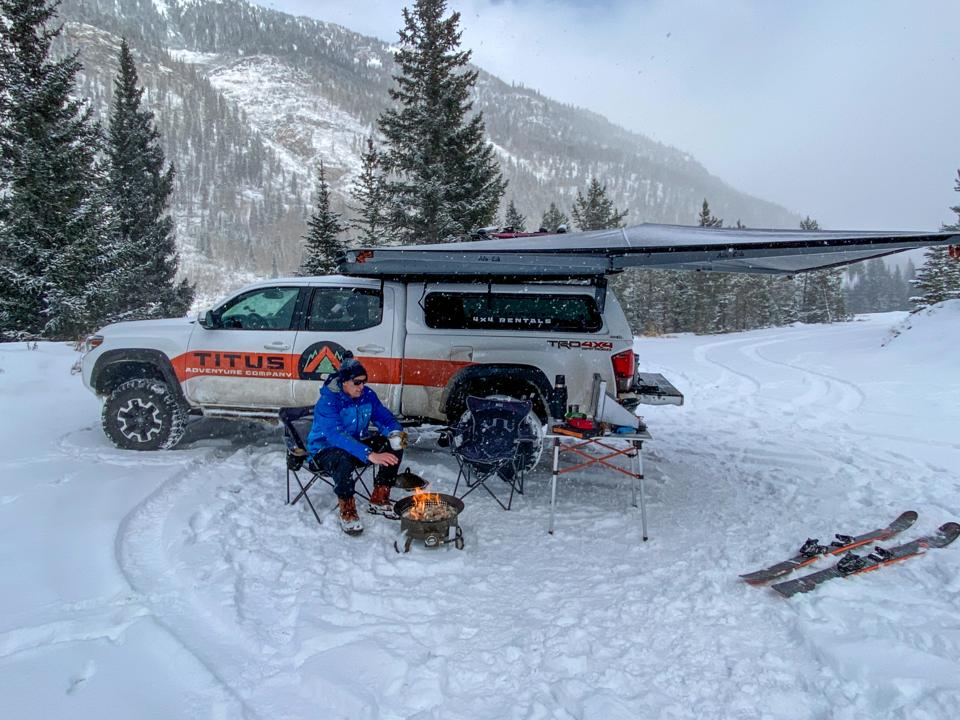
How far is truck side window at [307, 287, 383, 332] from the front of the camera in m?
5.73

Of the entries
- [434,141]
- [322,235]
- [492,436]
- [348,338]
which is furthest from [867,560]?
[322,235]

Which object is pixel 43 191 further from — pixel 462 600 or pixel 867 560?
pixel 867 560

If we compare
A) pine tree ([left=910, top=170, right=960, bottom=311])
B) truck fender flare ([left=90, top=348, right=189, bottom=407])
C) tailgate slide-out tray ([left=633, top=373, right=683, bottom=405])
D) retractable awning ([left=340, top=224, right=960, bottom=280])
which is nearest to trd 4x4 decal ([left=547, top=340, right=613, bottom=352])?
tailgate slide-out tray ([left=633, top=373, right=683, bottom=405])

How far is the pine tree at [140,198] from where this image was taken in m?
21.3

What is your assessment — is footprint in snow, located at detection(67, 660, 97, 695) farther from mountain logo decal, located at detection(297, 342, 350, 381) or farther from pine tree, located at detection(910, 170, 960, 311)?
Answer: pine tree, located at detection(910, 170, 960, 311)

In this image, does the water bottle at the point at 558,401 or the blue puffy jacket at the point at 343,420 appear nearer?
the blue puffy jacket at the point at 343,420

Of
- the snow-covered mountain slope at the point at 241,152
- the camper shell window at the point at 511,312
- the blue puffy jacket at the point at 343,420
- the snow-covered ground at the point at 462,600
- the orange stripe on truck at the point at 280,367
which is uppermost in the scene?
the snow-covered mountain slope at the point at 241,152

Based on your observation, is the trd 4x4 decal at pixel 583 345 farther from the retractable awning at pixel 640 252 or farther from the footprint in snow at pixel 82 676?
the footprint in snow at pixel 82 676

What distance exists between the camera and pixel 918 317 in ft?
52.2

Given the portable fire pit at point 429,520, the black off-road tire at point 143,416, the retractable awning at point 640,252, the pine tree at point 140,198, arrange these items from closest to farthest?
1. the portable fire pit at point 429,520
2. the retractable awning at point 640,252
3. the black off-road tire at point 143,416
4. the pine tree at point 140,198

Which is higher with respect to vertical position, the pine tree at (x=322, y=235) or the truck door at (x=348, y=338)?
the pine tree at (x=322, y=235)

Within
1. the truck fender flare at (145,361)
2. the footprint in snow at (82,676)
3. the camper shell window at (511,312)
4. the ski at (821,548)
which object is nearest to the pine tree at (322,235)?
the truck fender flare at (145,361)

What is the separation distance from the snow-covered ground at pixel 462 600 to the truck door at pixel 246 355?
0.66m

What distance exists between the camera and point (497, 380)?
5508 mm
